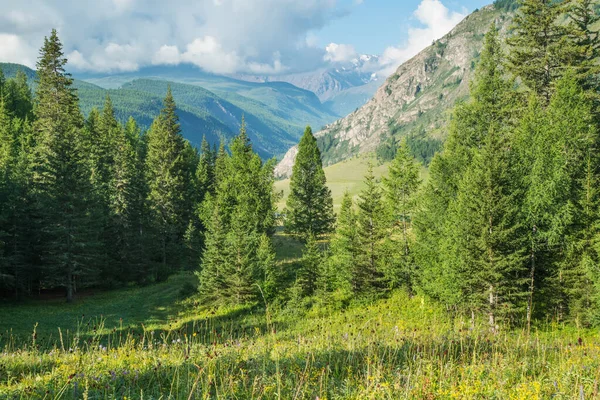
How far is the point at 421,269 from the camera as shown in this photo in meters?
25.0

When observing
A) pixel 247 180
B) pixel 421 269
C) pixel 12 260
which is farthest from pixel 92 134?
pixel 421 269

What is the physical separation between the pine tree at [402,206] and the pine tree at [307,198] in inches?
418

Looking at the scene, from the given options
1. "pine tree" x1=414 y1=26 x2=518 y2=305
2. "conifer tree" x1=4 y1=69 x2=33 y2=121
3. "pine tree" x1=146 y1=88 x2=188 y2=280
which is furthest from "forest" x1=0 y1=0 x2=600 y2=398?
"conifer tree" x1=4 y1=69 x2=33 y2=121

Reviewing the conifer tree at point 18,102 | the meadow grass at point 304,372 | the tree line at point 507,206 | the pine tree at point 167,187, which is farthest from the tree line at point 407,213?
the conifer tree at point 18,102

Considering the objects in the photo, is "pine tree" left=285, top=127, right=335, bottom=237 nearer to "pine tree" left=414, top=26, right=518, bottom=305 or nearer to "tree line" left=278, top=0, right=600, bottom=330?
"tree line" left=278, top=0, right=600, bottom=330

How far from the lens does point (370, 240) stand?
2725cm

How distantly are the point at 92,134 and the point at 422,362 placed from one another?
195 ft

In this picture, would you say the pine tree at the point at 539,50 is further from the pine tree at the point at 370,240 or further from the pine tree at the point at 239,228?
the pine tree at the point at 239,228

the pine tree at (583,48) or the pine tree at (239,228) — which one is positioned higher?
the pine tree at (583,48)

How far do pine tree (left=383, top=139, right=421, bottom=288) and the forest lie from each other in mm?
101

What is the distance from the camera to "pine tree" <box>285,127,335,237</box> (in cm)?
3559

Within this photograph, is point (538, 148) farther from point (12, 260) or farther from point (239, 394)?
point (12, 260)

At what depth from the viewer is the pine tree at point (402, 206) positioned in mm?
24766

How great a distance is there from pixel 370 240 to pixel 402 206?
12.5ft
